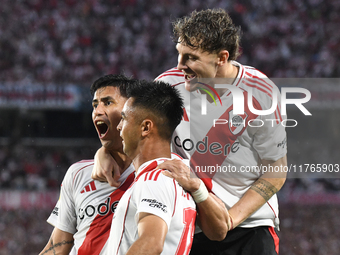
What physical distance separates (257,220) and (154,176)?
3.80ft

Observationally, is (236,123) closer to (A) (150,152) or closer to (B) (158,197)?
(A) (150,152)

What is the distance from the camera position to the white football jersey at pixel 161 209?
185 centimetres

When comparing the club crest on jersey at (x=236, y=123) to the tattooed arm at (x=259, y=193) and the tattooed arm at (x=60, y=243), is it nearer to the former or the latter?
the tattooed arm at (x=259, y=193)

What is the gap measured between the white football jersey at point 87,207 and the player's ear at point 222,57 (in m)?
0.92

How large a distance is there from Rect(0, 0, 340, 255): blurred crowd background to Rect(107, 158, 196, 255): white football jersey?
7598 millimetres

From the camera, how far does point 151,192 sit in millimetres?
1858

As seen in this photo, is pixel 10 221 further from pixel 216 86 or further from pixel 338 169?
pixel 216 86

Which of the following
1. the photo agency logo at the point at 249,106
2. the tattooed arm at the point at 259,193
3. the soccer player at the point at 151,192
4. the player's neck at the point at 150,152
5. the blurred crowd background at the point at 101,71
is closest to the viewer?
the soccer player at the point at 151,192

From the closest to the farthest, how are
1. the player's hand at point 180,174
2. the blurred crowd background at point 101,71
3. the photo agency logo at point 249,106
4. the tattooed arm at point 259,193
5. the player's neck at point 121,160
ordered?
the player's hand at point 180,174, the tattooed arm at point 259,193, the photo agency logo at point 249,106, the player's neck at point 121,160, the blurred crowd background at point 101,71

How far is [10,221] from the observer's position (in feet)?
30.7

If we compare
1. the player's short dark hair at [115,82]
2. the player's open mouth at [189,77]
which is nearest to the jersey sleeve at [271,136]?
the player's open mouth at [189,77]

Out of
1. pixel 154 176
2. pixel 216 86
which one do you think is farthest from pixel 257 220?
pixel 154 176

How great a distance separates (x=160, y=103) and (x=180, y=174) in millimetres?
424

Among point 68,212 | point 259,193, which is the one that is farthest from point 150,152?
point 68,212
